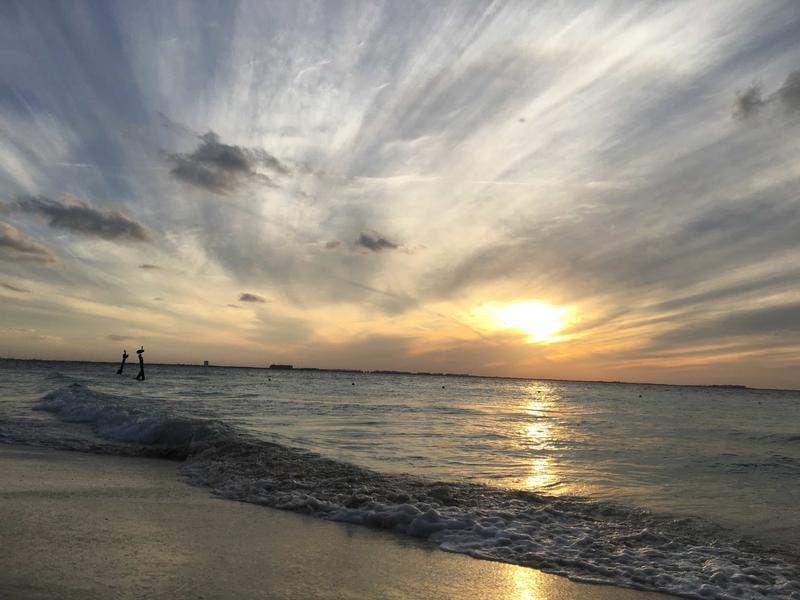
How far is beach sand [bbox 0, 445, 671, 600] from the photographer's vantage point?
16.4ft

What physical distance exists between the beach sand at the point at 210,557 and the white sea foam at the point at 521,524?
50 cm

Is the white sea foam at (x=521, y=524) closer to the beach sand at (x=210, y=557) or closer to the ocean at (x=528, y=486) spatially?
the ocean at (x=528, y=486)

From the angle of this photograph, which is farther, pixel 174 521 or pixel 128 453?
pixel 128 453

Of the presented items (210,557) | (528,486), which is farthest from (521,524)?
(210,557)

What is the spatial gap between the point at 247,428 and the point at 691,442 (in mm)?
17625

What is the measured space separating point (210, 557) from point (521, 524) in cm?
475

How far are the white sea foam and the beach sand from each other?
1.64ft

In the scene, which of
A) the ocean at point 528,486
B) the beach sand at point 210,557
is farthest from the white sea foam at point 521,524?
the beach sand at point 210,557

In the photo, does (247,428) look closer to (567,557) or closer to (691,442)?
(567,557)

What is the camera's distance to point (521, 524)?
331 inches

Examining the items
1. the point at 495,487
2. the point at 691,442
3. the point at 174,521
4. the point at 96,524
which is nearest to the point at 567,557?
the point at 495,487

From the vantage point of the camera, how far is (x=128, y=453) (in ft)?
47.0

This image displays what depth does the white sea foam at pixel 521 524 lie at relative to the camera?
258 inches

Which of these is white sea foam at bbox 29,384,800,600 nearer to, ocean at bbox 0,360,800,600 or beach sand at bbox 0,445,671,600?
ocean at bbox 0,360,800,600
